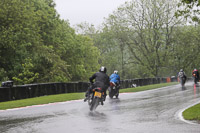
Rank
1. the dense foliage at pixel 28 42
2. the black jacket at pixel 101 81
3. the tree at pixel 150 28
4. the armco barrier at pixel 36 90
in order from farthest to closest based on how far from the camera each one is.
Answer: the tree at pixel 150 28, the dense foliage at pixel 28 42, the armco barrier at pixel 36 90, the black jacket at pixel 101 81

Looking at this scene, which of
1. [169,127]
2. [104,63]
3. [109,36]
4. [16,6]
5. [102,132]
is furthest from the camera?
[104,63]

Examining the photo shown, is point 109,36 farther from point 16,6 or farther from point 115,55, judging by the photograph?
point 16,6

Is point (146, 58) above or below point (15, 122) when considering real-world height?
above

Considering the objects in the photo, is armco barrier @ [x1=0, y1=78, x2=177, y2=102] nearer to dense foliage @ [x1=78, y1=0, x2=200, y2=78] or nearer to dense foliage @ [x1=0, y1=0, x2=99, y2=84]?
dense foliage @ [x1=0, y1=0, x2=99, y2=84]

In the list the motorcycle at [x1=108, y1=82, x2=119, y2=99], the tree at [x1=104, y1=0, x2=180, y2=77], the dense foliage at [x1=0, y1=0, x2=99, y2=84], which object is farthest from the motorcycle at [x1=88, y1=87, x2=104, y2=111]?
the tree at [x1=104, y1=0, x2=180, y2=77]

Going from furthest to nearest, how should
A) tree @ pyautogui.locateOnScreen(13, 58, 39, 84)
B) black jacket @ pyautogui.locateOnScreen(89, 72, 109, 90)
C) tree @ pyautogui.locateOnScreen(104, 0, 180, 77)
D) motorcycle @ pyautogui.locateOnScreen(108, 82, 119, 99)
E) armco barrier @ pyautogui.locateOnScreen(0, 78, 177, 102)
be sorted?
tree @ pyautogui.locateOnScreen(104, 0, 180, 77) < tree @ pyautogui.locateOnScreen(13, 58, 39, 84) < armco barrier @ pyautogui.locateOnScreen(0, 78, 177, 102) < motorcycle @ pyautogui.locateOnScreen(108, 82, 119, 99) < black jacket @ pyautogui.locateOnScreen(89, 72, 109, 90)

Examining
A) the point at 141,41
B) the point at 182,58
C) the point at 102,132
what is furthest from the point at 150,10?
the point at 102,132

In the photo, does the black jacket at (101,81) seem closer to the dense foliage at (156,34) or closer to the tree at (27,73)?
the tree at (27,73)

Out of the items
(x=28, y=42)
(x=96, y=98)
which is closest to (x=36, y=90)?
(x=96, y=98)

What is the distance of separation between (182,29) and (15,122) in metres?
55.6

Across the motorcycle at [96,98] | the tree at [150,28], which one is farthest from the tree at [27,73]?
the tree at [150,28]

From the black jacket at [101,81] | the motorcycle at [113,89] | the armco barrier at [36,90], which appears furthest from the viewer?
the armco barrier at [36,90]

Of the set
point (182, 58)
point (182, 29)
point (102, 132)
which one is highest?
point (182, 29)

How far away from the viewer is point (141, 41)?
64.2 meters
